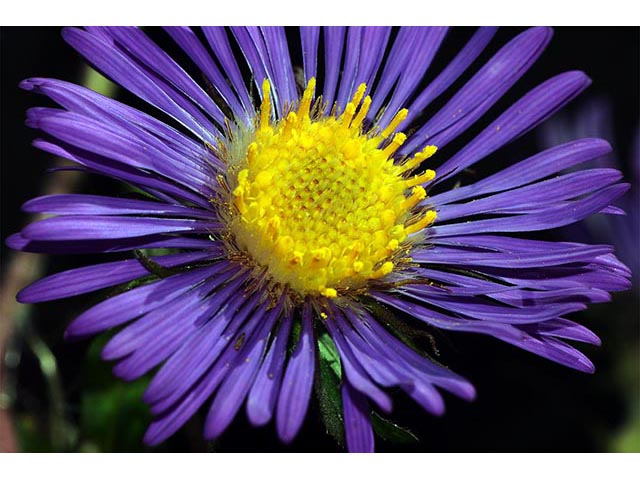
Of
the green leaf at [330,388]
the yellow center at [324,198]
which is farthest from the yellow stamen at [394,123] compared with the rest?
the green leaf at [330,388]

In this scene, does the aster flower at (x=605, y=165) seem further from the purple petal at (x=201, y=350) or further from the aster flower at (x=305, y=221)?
the purple petal at (x=201, y=350)

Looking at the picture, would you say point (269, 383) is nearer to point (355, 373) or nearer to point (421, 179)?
point (355, 373)

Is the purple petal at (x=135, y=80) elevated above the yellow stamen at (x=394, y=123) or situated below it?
above

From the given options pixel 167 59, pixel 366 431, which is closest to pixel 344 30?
pixel 167 59

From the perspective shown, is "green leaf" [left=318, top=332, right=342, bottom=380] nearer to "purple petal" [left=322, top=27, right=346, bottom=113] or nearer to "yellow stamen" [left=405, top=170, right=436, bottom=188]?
"yellow stamen" [left=405, top=170, right=436, bottom=188]

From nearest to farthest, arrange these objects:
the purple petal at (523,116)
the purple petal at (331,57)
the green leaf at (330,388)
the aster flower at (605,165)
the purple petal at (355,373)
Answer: the purple petal at (355,373)
the green leaf at (330,388)
the purple petal at (523,116)
the purple petal at (331,57)
the aster flower at (605,165)

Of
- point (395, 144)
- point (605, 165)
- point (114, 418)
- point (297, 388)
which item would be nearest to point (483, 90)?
point (395, 144)
